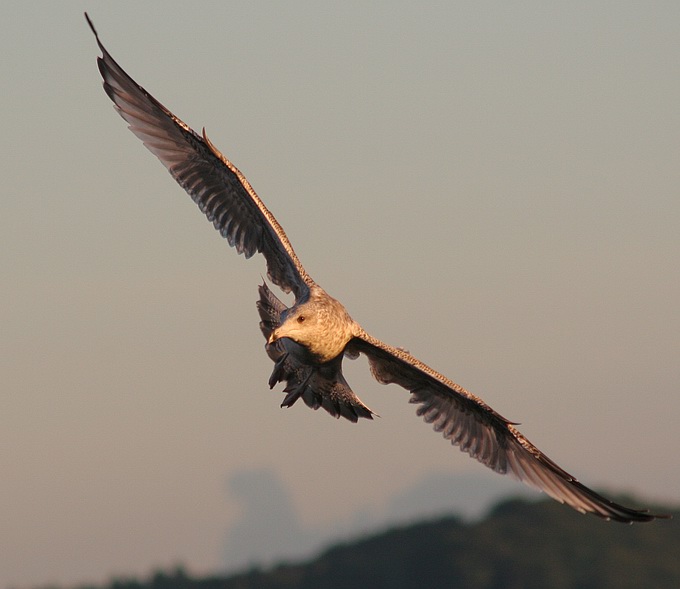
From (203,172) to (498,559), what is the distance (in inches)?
3630

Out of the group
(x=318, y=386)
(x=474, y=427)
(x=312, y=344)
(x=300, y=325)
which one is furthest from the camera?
(x=474, y=427)

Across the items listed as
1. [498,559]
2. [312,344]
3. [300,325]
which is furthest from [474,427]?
[498,559]

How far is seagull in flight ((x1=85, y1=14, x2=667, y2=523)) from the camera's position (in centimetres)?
1695

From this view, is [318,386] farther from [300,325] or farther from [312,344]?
[300,325]

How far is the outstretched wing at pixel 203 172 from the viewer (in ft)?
59.5

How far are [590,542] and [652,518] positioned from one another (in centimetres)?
9567

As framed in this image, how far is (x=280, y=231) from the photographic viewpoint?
58.4ft

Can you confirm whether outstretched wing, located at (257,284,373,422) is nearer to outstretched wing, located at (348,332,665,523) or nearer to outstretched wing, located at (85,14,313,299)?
outstretched wing, located at (348,332,665,523)

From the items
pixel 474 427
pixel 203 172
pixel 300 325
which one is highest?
pixel 203 172

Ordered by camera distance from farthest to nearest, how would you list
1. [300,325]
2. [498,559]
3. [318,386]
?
[498,559] → [318,386] → [300,325]

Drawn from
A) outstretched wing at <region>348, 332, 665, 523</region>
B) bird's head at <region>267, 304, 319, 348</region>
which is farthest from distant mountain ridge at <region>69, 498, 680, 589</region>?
bird's head at <region>267, 304, 319, 348</region>

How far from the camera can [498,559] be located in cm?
10700

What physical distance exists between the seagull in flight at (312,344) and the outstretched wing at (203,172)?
14 millimetres

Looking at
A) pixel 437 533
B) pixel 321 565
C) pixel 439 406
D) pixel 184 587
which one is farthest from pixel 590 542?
pixel 439 406
